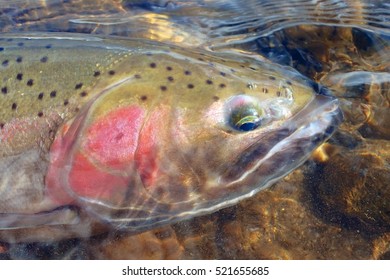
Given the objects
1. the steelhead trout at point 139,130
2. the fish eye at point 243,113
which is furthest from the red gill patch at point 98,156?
the fish eye at point 243,113

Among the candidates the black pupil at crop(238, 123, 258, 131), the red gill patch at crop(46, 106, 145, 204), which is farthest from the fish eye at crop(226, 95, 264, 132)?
the red gill patch at crop(46, 106, 145, 204)

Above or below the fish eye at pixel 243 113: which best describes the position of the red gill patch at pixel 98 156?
below

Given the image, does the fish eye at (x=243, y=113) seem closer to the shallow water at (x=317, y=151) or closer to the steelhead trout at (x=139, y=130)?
the steelhead trout at (x=139, y=130)

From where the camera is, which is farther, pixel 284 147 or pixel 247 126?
pixel 284 147

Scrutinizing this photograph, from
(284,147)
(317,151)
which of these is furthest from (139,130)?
(317,151)

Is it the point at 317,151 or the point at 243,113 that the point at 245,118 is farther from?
the point at 317,151

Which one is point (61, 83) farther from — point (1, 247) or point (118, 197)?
point (1, 247)

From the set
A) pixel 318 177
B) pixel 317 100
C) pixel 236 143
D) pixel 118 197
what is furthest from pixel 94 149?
pixel 318 177
